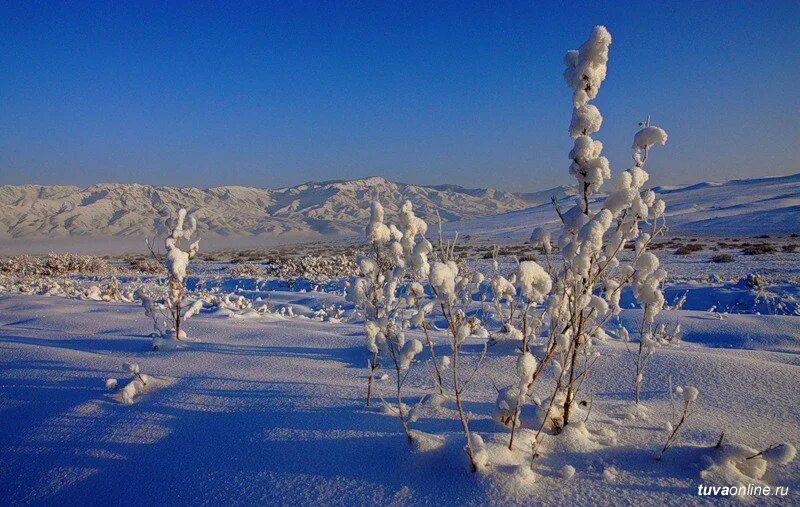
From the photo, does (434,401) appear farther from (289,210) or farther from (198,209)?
(289,210)

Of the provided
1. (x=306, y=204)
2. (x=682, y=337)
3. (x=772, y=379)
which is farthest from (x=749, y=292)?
(x=306, y=204)

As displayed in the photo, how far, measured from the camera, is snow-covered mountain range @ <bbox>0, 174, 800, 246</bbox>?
36500 mm

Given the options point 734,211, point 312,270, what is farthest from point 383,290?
point 734,211

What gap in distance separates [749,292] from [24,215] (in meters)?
91.9

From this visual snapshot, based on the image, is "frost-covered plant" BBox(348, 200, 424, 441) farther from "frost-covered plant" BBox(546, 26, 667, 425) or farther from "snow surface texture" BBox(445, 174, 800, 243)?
"snow surface texture" BBox(445, 174, 800, 243)

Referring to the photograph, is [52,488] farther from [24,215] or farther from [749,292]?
[24,215]

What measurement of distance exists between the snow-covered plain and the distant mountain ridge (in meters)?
48.8

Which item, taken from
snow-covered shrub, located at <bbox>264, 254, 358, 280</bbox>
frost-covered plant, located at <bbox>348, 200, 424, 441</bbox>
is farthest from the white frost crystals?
snow-covered shrub, located at <bbox>264, 254, 358, 280</bbox>

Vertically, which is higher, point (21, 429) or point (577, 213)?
point (577, 213)

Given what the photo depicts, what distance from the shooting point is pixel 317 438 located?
5.36ft

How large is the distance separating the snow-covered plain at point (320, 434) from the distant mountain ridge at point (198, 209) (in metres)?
48.8

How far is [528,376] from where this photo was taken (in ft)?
4.42

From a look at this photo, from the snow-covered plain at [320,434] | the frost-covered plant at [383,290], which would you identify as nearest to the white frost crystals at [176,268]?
the snow-covered plain at [320,434]

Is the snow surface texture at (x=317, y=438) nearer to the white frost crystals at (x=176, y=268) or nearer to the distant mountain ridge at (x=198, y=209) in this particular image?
the white frost crystals at (x=176, y=268)
